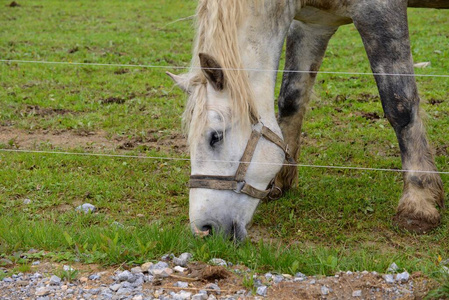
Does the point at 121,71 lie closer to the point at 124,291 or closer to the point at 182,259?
the point at 182,259

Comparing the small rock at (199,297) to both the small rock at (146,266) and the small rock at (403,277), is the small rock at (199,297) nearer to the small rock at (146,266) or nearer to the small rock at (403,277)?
the small rock at (146,266)

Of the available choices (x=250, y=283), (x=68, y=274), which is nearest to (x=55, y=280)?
(x=68, y=274)

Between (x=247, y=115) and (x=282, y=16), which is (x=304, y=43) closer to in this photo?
(x=282, y=16)


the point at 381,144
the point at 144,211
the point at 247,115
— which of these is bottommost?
the point at 144,211

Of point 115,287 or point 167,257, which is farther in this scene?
point 167,257

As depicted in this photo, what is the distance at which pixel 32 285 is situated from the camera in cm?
321

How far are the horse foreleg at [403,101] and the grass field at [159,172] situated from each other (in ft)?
0.64

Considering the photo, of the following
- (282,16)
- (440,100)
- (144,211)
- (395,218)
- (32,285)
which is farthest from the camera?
(440,100)

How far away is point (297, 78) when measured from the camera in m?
4.94

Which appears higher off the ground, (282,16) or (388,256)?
(282,16)

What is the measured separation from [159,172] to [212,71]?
7.28 feet

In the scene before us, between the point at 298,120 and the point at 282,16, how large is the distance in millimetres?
1244

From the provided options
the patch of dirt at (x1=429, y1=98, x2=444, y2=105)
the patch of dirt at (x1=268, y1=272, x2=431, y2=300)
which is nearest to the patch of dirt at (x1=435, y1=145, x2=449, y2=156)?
the patch of dirt at (x1=429, y1=98, x2=444, y2=105)

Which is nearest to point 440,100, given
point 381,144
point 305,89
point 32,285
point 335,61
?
point 381,144
